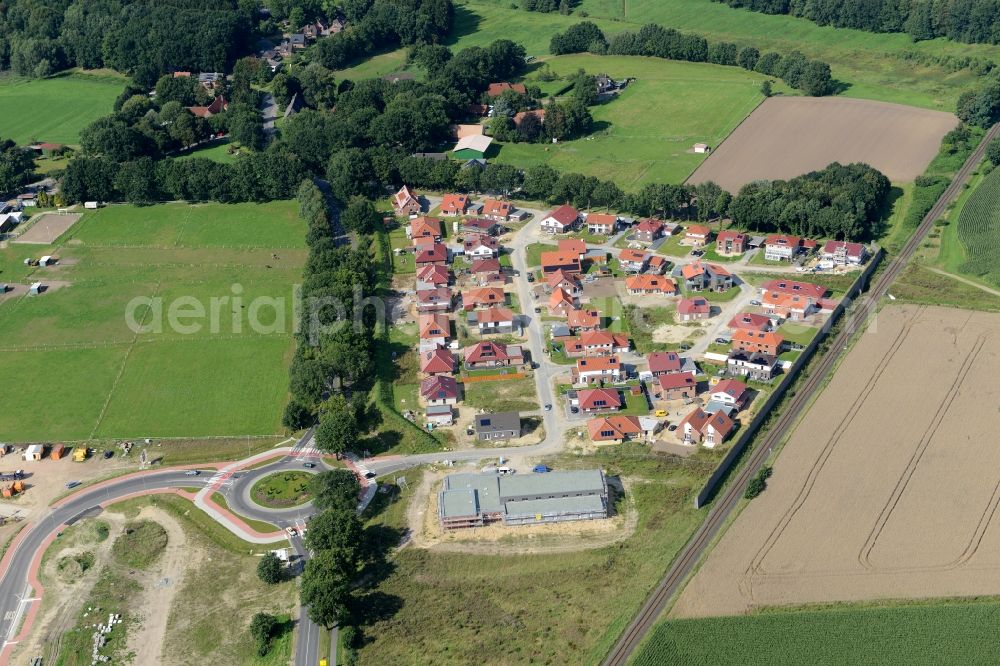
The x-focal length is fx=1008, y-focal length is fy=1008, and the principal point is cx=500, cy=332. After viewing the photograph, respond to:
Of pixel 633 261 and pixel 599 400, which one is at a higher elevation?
pixel 633 261

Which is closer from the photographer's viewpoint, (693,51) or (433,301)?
(433,301)

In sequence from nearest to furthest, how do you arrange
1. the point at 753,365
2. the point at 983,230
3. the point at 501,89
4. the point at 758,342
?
the point at 753,365 < the point at 758,342 < the point at 983,230 < the point at 501,89

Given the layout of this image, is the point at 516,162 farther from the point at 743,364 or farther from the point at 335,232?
the point at 743,364

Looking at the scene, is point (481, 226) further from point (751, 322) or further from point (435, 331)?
point (751, 322)

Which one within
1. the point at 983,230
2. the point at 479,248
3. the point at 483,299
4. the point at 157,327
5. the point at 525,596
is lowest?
the point at 525,596

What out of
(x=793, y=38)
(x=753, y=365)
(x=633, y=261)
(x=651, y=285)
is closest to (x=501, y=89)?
(x=793, y=38)

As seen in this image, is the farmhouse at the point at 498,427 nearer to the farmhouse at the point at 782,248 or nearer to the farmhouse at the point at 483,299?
the farmhouse at the point at 483,299

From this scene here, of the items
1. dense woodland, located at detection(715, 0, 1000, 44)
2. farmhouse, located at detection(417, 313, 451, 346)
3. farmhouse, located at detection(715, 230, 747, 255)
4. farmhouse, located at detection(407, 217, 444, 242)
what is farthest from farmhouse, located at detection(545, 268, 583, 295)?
dense woodland, located at detection(715, 0, 1000, 44)
